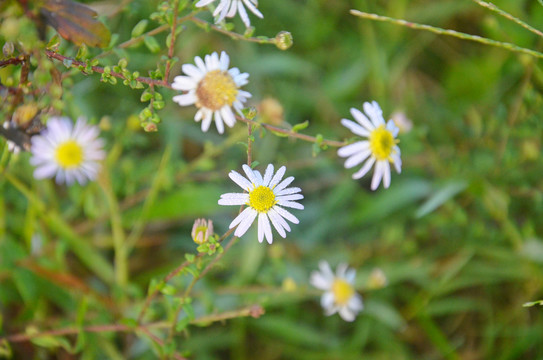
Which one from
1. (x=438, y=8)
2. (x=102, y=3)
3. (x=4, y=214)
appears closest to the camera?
(x=4, y=214)

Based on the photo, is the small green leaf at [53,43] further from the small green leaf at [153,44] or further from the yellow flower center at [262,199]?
the yellow flower center at [262,199]

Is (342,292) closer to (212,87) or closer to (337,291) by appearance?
(337,291)

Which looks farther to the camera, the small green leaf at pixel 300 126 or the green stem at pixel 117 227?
the green stem at pixel 117 227

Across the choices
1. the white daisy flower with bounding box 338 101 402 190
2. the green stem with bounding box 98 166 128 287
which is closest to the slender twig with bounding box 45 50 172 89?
the white daisy flower with bounding box 338 101 402 190

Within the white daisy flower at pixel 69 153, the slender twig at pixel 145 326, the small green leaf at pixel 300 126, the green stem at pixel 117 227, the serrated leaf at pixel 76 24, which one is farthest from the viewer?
the green stem at pixel 117 227

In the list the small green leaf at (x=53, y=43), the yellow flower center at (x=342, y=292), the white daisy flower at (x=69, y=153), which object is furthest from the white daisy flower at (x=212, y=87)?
the yellow flower center at (x=342, y=292)

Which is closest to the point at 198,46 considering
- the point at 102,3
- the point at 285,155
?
the point at 102,3

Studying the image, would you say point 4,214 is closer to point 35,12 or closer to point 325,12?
point 35,12
